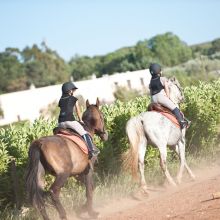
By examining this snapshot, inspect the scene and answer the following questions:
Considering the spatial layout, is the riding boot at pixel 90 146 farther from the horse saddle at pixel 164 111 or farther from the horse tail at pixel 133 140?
the horse saddle at pixel 164 111

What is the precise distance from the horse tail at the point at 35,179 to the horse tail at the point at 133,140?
299 centimetres

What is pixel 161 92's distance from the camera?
12.3 metres

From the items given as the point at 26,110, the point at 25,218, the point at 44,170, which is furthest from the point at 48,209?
the point at 26,110

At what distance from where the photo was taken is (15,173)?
10.2 m

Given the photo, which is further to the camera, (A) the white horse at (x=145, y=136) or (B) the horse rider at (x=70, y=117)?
(A) the white horse at (x=145, y=136)

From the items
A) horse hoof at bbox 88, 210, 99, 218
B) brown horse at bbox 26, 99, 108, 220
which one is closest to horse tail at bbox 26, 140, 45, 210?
brown horse at bbox 26, 99, 108, 220

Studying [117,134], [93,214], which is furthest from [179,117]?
Answer: [93,214]

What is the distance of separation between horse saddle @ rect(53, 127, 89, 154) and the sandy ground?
1.39 metres

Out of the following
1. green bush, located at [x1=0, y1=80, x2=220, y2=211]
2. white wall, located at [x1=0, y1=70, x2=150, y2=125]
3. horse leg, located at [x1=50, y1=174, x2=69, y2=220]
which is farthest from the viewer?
white wall, located at [x1=0, y1=70, x2=150, y2=125]

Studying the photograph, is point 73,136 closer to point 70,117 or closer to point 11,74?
point 70,117

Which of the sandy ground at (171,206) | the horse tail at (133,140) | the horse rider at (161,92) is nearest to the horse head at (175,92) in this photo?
the horse rider at (161,92)

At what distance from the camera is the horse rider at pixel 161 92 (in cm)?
1222

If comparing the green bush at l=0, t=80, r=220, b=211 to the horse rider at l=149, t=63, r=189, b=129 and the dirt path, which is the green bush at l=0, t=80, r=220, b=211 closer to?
the horse rider at l=149, t=63, r=189, b=129

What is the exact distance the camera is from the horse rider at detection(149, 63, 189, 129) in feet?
40.1
